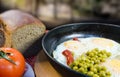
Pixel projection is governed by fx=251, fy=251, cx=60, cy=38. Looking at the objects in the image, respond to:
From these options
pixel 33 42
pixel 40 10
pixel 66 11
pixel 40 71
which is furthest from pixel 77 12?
pixel 40 71

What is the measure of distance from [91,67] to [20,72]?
0.97 ft

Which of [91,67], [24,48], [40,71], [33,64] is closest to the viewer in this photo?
[91,67]

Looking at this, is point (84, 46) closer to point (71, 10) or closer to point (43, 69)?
point (43, 69)

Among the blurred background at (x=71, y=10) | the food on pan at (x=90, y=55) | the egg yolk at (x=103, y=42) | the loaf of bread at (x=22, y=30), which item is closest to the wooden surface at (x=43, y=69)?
the food on pan at (x=90, y=55)

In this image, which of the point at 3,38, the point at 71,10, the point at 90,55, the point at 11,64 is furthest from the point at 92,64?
the point at 71,10

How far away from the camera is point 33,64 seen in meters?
1.29

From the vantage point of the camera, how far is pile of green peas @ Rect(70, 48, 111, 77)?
3.31 feet

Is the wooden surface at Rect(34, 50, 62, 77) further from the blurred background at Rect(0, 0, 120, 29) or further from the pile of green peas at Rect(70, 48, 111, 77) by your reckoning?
the blurred background at Rect(0, 0, 120, 29)

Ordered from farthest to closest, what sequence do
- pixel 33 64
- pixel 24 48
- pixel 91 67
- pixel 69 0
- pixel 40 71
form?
pixel 69 0, pixel 24 48, pixel 33 64, pixel 40 71, pixel 91 67

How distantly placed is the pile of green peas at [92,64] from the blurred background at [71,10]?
48.4 inches

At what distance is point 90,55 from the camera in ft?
3.81

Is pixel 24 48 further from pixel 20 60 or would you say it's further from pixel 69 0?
pixel 69 0

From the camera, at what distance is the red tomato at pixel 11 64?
1.00 m

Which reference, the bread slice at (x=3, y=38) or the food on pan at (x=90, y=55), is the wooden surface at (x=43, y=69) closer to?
the food on pan at (x=90, y=55)
